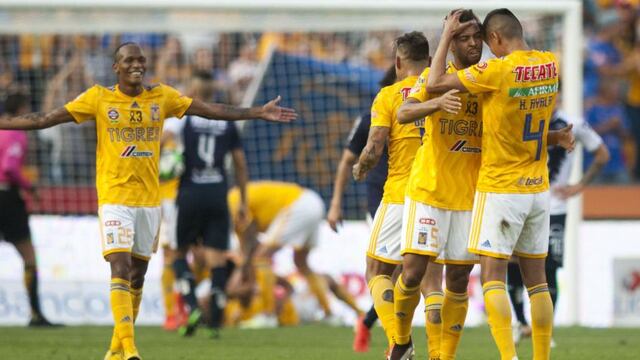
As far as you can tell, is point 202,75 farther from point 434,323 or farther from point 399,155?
point 434,323

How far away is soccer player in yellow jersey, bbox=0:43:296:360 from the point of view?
9.69 metres

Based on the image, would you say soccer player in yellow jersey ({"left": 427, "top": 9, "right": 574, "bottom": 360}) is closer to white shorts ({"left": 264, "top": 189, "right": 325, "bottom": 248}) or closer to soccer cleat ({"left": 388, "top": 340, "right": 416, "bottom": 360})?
soccer cleat ({"left": 388, "top": 340, "right": 416, "bottom": 360})

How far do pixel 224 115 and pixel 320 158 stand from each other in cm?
768

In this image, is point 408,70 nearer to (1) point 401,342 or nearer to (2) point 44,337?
(1) point 401,342

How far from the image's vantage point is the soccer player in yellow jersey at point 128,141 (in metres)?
9.69

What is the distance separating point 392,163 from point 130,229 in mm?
1921

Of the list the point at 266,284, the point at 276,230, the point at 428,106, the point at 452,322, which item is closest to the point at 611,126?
A: the point at 276,230

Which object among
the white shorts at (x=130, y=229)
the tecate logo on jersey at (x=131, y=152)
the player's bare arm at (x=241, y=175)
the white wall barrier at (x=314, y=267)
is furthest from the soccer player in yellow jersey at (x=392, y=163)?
the white wall barrier at (x=314, y=267)

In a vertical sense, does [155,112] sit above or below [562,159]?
above

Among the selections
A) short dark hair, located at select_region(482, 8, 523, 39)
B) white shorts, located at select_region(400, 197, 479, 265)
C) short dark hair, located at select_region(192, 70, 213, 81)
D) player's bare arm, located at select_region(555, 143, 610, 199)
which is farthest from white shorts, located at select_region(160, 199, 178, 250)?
short dark hair, located at select_region(482, 8, 523, 39)

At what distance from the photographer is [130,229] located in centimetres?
977

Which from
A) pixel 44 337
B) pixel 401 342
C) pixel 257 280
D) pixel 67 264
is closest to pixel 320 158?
pixel 257 280

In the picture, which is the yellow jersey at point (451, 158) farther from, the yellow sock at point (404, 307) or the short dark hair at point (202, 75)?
the short dark hair at point (202, 75)

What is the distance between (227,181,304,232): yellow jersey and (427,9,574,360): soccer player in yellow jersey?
7.92 metres
